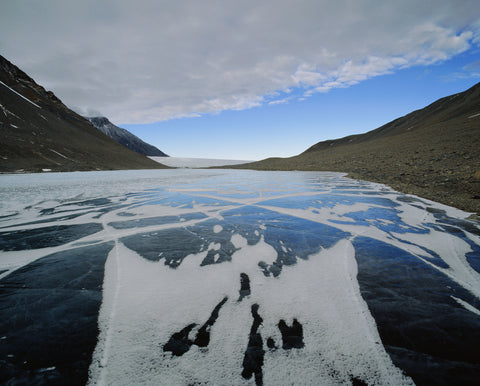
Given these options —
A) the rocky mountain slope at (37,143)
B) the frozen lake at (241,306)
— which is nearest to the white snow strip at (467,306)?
the frozen lake at (241,306)

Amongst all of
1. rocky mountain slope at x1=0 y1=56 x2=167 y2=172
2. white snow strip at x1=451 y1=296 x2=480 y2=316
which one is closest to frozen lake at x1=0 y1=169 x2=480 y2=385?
white snow strip at x1=451 y1=296 x2=480 y2=316

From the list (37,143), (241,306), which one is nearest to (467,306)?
(241,306)

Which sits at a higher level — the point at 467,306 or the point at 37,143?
the point at 37,143

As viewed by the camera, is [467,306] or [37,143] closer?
[467,306]

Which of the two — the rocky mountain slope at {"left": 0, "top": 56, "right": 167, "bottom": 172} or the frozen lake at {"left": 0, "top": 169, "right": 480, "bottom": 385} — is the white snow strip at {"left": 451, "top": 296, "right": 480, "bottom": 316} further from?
the rocky mountain slope at {"left": 0, "top": 56, "right": 167, "bottom": 172}

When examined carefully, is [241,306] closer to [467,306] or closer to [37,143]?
[467,306]

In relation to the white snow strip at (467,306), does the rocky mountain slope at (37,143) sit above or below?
above

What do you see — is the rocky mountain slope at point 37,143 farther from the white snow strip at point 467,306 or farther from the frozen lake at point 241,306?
the white snow strip at point 467,306

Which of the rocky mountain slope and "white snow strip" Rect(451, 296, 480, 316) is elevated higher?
the rocky mountain slope

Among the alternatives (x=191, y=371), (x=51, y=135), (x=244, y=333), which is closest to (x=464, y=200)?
(x=244, y=333)
